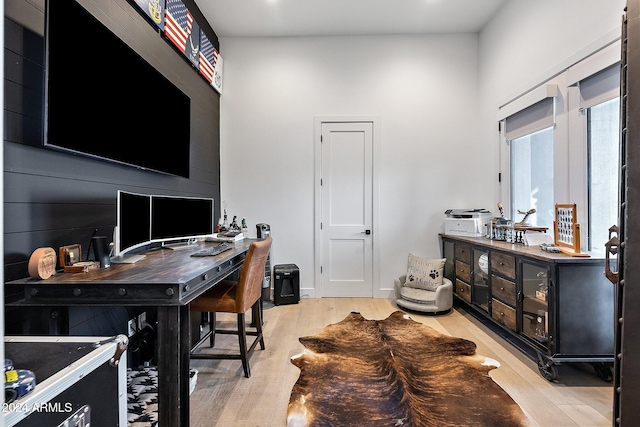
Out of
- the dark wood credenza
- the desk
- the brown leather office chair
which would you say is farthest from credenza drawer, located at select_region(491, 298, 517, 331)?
the desk

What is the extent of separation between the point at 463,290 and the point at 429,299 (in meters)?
0.37

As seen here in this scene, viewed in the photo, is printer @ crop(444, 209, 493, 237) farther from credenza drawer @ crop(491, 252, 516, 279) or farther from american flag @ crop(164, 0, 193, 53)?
american flag @ crop(164, 0, 193, 53)

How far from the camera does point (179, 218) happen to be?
2654 mm

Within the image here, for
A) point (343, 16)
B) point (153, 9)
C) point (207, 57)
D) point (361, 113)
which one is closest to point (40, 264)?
point (153, 9)

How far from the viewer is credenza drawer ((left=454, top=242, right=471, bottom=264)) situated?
3.33 meters

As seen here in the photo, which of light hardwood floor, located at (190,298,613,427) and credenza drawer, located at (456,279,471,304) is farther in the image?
credenza drawer, located at (456,279,471,304)

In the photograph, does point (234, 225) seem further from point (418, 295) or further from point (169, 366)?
point (169, 366)

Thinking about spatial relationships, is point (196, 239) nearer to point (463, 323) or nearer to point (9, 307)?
point (9, 307)

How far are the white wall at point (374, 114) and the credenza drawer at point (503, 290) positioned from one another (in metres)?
1.32

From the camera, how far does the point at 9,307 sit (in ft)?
4.67

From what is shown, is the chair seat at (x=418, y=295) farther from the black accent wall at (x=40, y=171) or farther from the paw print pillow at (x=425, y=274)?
the black accent wall at (x=40, y=171)

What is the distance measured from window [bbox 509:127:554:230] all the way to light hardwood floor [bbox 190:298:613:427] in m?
1.20

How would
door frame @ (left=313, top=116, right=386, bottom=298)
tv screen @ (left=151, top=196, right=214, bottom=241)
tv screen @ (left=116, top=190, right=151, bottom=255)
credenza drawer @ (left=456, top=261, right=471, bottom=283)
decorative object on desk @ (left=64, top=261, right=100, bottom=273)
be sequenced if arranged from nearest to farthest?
1. decorative object on desk @ (left=64, top=261, right=100, bottom=273)
2. tv screen @ (left=116, top=190, right=151, bottom=255)
3. tv screen @ (left=151, top=196, right=214, bottom=241)
4. credenza drawer @ (left=456, top=261, right=471, bottom=283)
5. door frame @ (left=313, top=116, right=386, bottom=298)

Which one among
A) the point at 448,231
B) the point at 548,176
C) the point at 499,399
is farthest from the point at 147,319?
the point at 548,176
